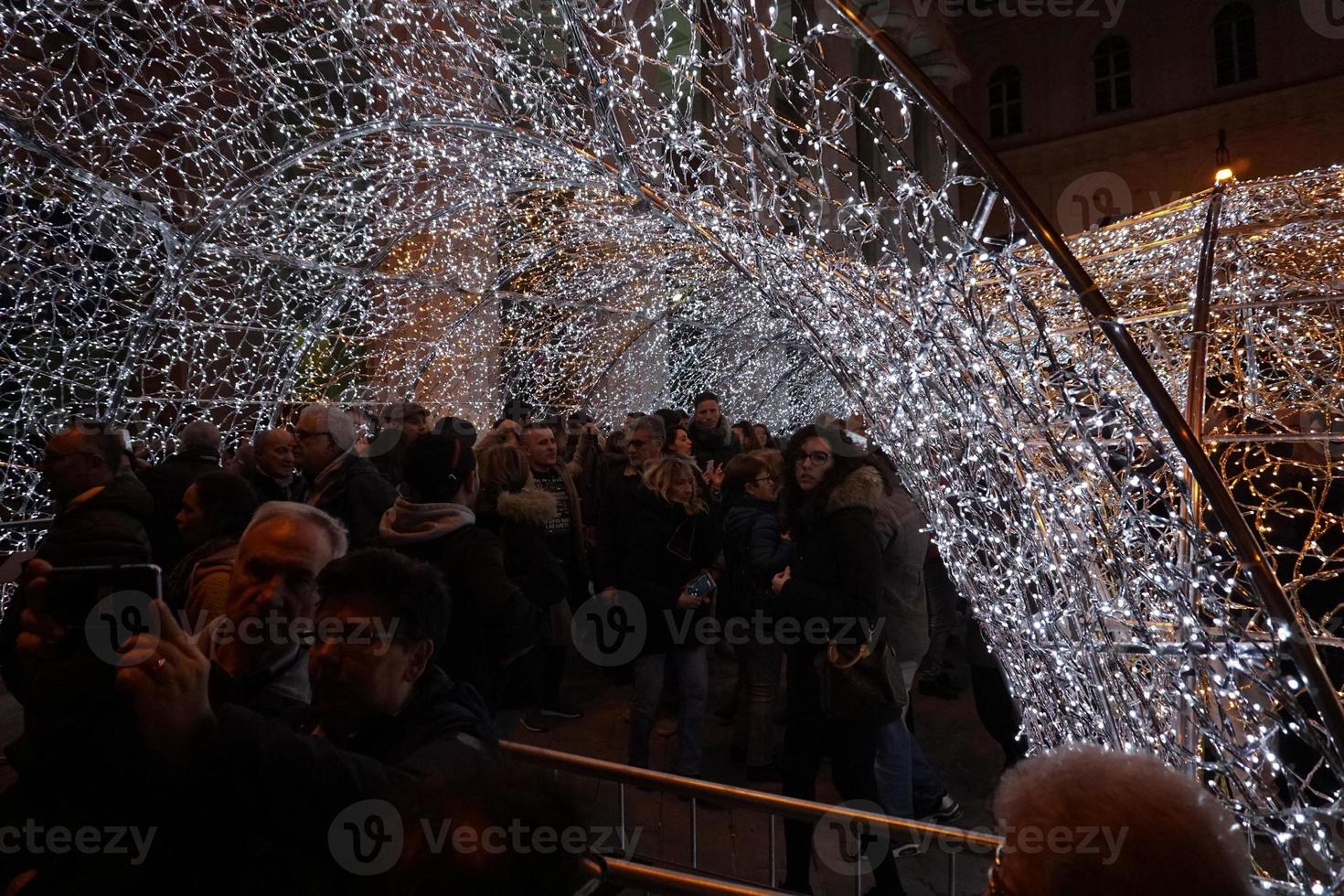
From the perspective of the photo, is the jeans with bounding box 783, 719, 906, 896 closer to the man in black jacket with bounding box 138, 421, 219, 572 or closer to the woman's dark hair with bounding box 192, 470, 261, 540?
the woman's dark hair with bounding box 192, 470, 261, 540

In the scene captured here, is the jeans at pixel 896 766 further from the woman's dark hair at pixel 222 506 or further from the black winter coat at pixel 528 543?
the woman's dark hair at pixel 222 506

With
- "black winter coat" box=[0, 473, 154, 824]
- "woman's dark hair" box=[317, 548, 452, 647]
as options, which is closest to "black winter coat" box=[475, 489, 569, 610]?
"woman's dark hair" box=[317, 548, 452, 647]

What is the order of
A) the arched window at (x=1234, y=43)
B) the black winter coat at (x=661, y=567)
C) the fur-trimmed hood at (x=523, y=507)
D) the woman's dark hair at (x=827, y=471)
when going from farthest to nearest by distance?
1. the arched window at (x=1234, y=43)
2. the black winter coat at (x=661, y=567)
3. the fur-trimmed hood at (x=523, y=507)
4. the woman's dark hair at (x=827, y=471)

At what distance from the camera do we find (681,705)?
476 centimetres

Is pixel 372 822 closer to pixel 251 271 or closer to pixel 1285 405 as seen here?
pixel 1285 405

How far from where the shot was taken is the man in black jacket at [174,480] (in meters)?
4.39

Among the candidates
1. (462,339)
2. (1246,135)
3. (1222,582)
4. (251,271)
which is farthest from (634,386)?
(1246,135)

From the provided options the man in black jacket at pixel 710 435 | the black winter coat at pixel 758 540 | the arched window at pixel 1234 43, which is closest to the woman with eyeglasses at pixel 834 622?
the black winter coat at pixel 758 540

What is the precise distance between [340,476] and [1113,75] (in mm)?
32159

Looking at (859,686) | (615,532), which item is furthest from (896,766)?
(615,532)

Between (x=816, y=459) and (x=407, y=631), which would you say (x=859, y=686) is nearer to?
(x=816, y=459)

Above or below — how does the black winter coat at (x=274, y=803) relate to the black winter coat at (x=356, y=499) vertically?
below

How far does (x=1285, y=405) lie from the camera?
279 cm

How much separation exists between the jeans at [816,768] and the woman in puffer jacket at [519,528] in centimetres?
148
